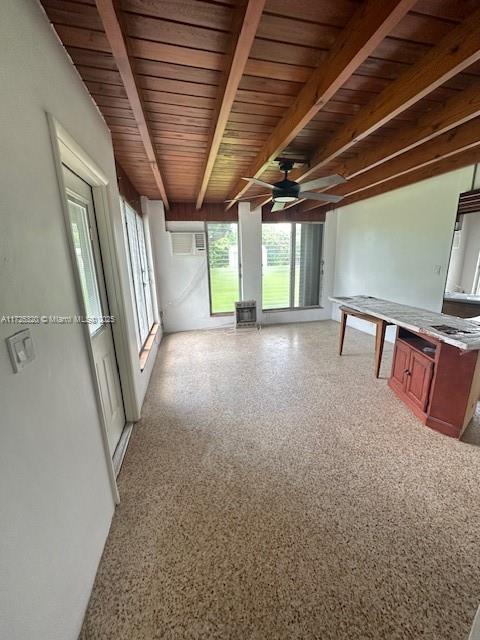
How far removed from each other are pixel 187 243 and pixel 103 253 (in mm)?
2958

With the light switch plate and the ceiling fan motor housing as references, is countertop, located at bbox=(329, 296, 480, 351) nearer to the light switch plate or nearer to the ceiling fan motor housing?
the ceiling fan motor housing

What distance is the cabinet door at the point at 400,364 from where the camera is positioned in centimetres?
249

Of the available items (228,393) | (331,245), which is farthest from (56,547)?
(331,245)

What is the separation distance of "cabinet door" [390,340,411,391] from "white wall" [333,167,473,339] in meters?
1.26

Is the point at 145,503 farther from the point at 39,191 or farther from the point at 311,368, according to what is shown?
the point at 311,368

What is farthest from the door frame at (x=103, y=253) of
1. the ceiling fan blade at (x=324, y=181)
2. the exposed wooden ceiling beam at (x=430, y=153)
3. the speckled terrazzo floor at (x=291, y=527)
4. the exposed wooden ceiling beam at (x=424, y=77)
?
the exposed wooden ceiling beam at (x=430, y=153)

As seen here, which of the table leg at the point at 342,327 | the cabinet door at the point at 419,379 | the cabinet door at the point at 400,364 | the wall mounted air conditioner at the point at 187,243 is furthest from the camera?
the wall mounted air conditioner at the point at 187,243

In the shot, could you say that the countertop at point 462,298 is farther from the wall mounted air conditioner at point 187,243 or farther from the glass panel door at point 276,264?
the wall mounted air conditioner at point 187,243

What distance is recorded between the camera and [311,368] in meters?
3.25

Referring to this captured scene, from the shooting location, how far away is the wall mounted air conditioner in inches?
183

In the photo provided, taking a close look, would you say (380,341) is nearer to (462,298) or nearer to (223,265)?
(462,298)

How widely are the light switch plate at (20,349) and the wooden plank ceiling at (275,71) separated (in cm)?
122

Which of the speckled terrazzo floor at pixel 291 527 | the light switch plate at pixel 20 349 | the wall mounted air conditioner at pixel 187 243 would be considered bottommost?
the speckled terrazzo floor at pixel 291 527

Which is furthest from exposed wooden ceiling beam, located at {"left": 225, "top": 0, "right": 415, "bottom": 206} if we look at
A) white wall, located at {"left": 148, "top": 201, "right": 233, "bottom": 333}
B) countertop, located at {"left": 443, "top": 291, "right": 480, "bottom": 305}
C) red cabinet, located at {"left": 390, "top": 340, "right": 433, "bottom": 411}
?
white wall, located at {"left": 148, "top": 201, "right": 233, "bottom": 333}
